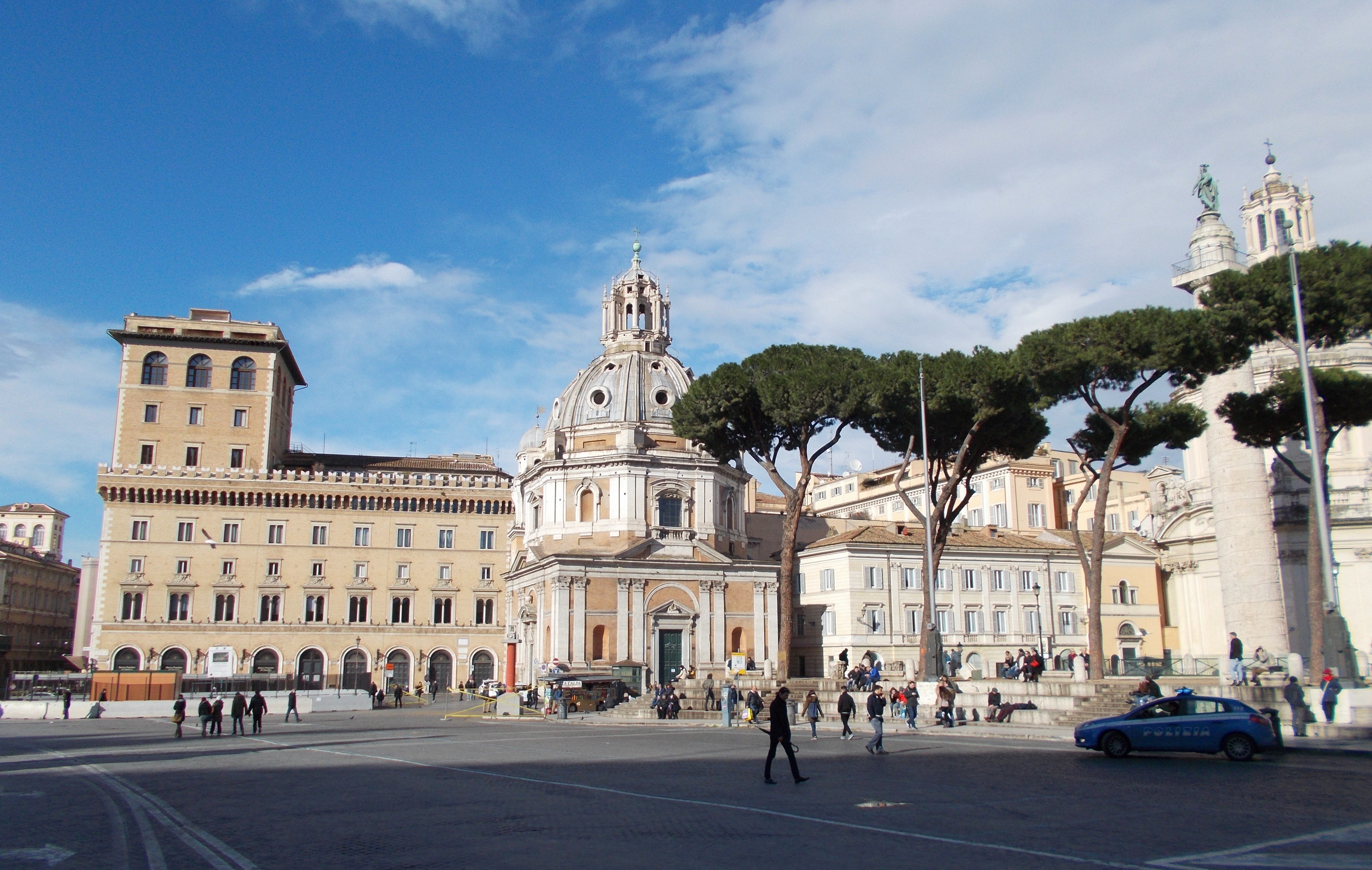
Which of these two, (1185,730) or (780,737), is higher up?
(780,737)

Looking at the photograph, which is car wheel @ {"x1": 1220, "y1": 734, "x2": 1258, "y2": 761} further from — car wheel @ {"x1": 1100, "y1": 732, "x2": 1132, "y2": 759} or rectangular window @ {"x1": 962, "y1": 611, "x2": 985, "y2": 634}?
rectangular window @ {"x1": 962, "y1": 611, "x2": 985, "y2": 634}

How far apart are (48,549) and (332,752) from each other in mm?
110257

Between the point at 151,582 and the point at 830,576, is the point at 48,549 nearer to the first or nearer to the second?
the point at 151,582

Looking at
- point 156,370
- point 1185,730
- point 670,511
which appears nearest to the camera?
point 1185,730

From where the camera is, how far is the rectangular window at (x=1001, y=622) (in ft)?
195

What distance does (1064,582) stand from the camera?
202 feet

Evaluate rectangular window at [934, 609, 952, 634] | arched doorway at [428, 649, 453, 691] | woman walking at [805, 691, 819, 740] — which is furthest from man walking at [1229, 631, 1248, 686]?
arched doorway at [428, 649, 453, 691]

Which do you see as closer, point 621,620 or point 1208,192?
point 1208,192

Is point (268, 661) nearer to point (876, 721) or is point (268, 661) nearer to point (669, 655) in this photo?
point (669, 655)

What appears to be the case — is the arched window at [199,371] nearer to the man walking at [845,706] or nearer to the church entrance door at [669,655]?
the church entrance door at [669,655]

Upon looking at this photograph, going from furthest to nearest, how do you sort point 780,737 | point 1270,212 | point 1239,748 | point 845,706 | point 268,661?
1. point 268,661
2. point 1270,212
3. point 845,706
4. point 1239,748
5. point 780,737

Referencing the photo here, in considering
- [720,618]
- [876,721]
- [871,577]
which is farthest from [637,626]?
[876,721]

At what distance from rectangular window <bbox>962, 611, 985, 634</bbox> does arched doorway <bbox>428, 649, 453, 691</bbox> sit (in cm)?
3194

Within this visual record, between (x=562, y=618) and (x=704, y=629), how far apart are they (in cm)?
801
